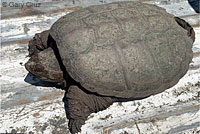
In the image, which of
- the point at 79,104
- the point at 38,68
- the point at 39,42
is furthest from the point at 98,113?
the point at 39,42

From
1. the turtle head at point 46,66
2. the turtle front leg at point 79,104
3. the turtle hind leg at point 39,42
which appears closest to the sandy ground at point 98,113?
the turtle front leg at point 79,104

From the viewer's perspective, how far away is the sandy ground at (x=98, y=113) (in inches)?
88.1

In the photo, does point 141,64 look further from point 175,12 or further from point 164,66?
point 175,12

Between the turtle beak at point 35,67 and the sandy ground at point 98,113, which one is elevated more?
the turtle beak at point 35,67

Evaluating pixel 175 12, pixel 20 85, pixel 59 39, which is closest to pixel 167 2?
pixel 175 12

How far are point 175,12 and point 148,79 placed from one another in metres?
1.90

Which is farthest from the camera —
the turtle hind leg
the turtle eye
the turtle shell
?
the turtle hind leg

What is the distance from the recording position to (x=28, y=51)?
287cm

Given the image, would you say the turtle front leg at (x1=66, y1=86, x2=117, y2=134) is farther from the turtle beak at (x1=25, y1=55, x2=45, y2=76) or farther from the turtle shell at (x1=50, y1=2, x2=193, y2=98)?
the turtle beak at (x1=25, y1=55, x2=45, y2=76)

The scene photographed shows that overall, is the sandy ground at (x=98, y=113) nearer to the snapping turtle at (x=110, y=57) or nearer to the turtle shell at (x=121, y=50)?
the snapping turtle at (x=110, y=57)

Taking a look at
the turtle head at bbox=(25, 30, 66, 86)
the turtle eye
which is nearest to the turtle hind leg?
the turtle head at bbox=(25, 30, 66, 86)

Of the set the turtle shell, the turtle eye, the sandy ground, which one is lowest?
the sandy ground

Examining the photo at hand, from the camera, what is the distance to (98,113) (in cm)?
235

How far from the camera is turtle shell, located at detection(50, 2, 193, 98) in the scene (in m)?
2.02
